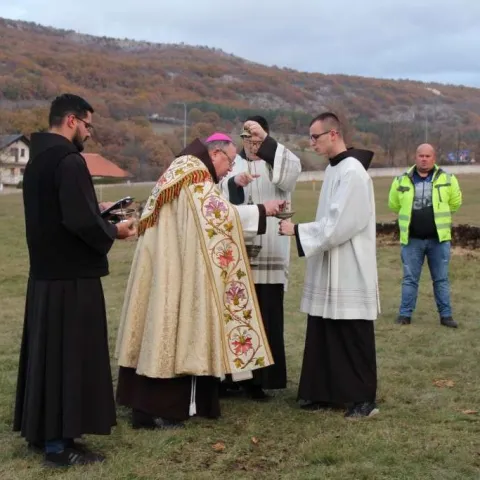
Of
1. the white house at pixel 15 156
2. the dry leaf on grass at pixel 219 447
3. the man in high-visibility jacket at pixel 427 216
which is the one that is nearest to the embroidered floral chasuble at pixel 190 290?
the dry leaf on grass at pixel 219 447

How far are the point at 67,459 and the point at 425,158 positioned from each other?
5.56m

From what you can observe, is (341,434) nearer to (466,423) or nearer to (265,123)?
(466,423)

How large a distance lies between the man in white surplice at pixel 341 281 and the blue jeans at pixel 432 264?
3.34 metres

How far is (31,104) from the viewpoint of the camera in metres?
126

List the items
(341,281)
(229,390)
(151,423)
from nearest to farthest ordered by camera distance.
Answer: (151,423) → (341,281) → (229,390)

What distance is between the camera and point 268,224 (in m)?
5.82

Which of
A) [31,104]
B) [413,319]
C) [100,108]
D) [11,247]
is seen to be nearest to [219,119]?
[100,108]

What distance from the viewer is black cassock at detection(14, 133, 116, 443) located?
4.20 m

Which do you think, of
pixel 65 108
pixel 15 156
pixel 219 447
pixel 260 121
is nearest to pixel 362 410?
pixel 219 447

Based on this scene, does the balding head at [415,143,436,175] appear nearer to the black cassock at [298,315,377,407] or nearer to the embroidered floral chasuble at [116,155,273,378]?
the black cassock at [298,315,377,407]

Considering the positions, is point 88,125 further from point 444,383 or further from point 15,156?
point 15,156

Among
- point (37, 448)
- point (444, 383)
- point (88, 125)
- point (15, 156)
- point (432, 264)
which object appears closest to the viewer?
point (88, 125)

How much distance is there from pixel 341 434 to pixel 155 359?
1.36 meters

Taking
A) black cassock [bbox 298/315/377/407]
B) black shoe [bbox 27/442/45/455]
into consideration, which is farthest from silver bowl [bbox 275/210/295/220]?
black shoe [bbox 27/442/45/455]
